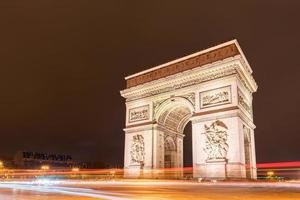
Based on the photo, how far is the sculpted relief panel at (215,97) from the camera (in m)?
21.7

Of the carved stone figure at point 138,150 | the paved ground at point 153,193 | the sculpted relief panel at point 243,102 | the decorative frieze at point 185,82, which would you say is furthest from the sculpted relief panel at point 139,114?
the paved ground at point 153,193

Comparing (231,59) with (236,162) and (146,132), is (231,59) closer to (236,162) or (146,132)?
(236,162)

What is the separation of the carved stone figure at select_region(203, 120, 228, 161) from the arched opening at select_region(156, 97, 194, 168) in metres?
4.04

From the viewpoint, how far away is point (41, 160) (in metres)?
84.6

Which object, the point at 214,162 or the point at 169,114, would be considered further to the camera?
the point at 169,114

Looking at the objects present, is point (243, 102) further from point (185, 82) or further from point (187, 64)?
point (187, 64)

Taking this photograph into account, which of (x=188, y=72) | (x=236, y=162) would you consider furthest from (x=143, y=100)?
(x=236, y=162)

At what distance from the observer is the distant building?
77.8 meters

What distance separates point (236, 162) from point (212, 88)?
615 cm

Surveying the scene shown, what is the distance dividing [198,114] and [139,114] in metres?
6.74

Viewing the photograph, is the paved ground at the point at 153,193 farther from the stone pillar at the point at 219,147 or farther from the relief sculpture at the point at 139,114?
the relief sculpture at the point at 139,114

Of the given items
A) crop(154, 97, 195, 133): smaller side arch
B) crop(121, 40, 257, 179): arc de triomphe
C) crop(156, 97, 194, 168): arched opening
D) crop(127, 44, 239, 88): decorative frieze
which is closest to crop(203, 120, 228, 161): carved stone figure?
crop(121, 40, 257, 179): arc de triomphe

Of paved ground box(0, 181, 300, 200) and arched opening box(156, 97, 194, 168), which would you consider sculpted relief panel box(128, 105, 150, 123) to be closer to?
arched opening box(156, 97, 194, 168)

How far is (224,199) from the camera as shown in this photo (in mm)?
7137
